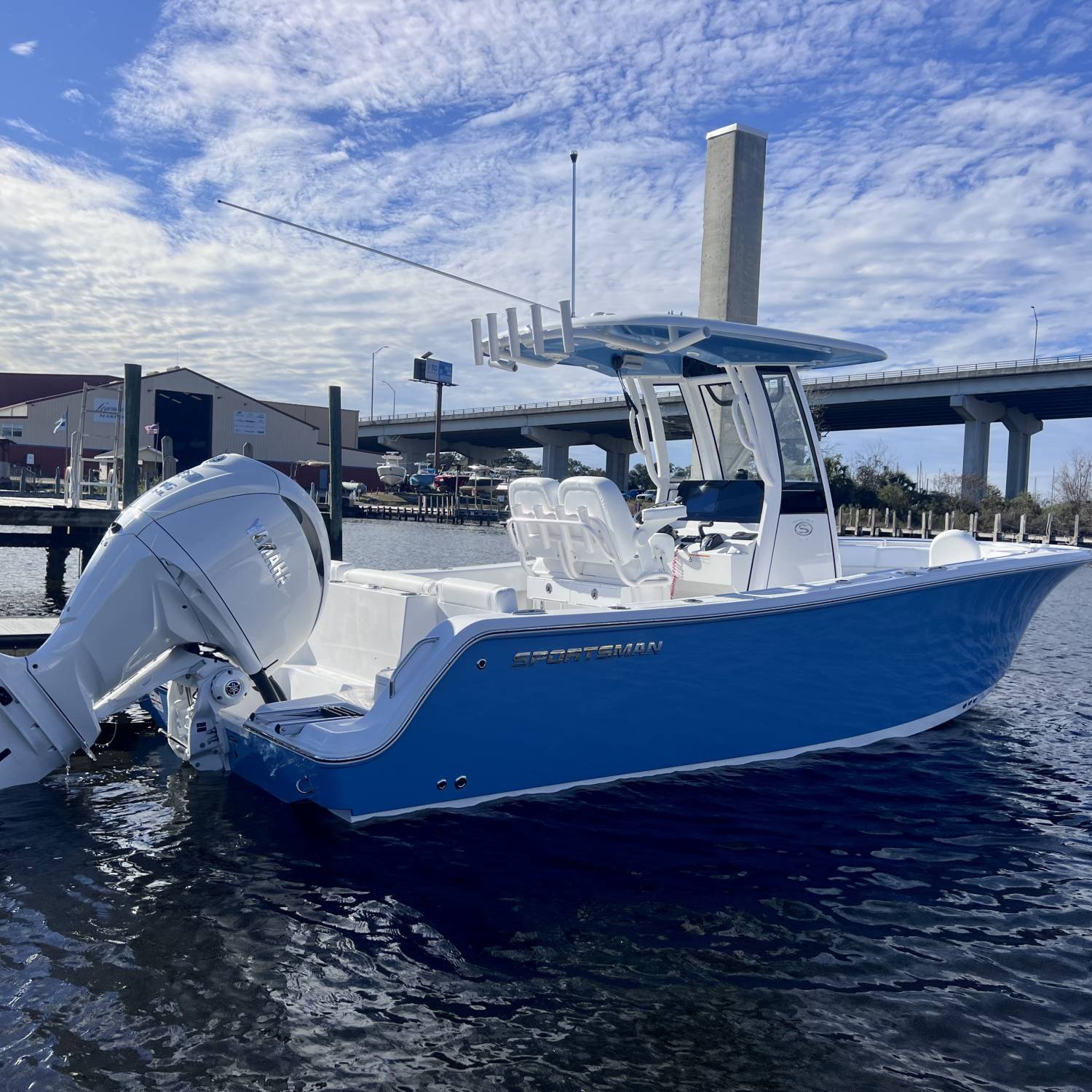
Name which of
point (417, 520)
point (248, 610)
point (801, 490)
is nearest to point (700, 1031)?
point (248, 610)

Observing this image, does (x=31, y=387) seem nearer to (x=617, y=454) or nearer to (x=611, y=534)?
(x=617, y=454)

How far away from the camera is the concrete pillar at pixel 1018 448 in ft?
153

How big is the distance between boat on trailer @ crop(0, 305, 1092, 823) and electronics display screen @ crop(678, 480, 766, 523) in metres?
0.02

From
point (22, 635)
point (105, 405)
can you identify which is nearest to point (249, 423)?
point (105, 405)

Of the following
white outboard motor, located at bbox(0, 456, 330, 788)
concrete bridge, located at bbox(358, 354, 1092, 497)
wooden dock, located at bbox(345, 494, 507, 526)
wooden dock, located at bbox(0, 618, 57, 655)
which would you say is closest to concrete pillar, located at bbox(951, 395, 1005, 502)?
concrete bridge, located at bbox(358, 354, 1092, 497)

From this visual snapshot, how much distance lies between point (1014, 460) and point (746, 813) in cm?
4767

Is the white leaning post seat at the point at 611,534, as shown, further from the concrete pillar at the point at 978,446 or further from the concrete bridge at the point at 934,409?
the concrete pillar at the point at 978,446

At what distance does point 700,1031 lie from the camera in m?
3.47

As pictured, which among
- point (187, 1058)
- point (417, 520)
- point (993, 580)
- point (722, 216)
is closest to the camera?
point (187, 1058)

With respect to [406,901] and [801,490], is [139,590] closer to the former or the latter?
[406,901]

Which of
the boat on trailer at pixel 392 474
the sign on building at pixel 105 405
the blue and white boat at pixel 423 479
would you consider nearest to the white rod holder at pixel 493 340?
the sign on building at pixel 105 405

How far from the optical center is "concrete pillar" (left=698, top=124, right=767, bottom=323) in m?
17.8

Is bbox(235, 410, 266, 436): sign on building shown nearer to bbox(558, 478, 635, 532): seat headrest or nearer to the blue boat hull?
bbox(558, 478, 635, 532): seat headrest

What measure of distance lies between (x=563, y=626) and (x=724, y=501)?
8.97 feet
